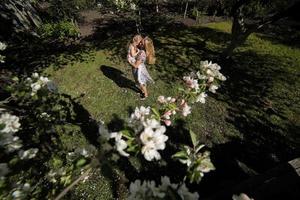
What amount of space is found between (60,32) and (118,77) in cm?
687

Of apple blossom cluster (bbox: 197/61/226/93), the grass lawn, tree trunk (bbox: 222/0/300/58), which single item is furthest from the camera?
tree trunk (bbox: 222/0/300/58)

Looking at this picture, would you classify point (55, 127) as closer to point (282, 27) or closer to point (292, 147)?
point (292, 147)

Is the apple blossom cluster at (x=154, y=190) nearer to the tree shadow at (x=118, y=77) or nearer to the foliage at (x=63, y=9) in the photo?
the tree shadow at (x=118, y=77)

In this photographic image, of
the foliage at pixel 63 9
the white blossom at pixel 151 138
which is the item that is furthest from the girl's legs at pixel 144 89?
the foliage at pixel 63 9

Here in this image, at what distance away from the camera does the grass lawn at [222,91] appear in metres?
7.40

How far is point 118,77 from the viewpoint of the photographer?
35.3 feet

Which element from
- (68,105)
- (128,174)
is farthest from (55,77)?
(128,174)

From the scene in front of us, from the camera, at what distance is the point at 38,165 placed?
6449 millimetres

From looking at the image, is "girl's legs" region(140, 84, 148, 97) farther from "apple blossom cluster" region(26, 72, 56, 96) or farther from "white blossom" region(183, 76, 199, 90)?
"apple blossom cluster" region(26, 72, 56, 96)

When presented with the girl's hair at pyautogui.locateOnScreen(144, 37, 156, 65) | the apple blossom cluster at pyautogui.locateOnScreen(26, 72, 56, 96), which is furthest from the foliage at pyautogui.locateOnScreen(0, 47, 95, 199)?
the girl's hair at pyautogui.locateOnScreen(144, 37, 156, 65)

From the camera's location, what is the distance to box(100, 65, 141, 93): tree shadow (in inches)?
396

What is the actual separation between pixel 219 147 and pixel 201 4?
50.4 ft

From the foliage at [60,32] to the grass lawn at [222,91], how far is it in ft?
6.80

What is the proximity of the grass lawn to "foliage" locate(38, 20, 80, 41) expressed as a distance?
207 centimetres
